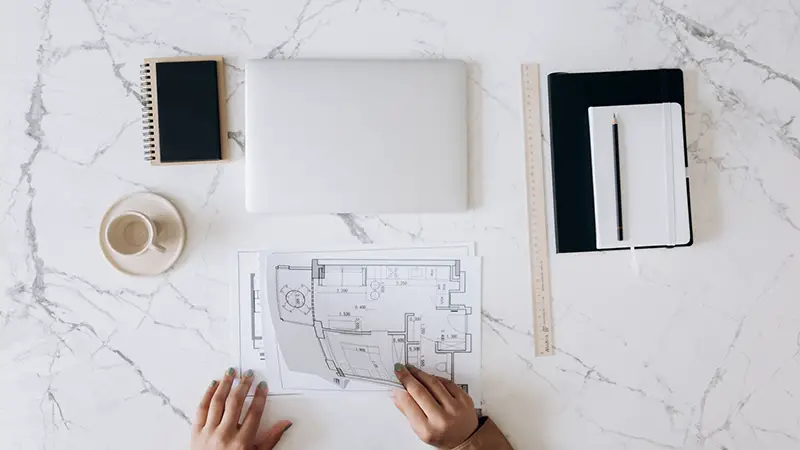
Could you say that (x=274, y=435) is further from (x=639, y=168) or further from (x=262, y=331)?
(x=639, y=168)

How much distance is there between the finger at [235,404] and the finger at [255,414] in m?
0.01

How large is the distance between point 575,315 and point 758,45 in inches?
21.3

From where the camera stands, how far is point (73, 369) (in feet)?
3.18

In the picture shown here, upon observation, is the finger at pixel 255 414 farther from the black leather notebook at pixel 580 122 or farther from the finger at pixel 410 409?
the black leather notebook at pixel 580 122

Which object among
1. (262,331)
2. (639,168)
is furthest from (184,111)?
(639,168)

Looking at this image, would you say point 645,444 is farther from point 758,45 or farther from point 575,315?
point 758,45

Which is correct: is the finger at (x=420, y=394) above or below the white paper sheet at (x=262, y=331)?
below

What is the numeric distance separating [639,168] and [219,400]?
767 millimetres

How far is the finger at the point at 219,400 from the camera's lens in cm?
93

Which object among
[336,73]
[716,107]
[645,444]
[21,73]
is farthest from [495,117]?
[21,73]

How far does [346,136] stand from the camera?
0.91m

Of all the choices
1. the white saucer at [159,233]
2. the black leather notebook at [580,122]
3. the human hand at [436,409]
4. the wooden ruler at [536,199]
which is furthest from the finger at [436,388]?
the white saucer at [159,233]

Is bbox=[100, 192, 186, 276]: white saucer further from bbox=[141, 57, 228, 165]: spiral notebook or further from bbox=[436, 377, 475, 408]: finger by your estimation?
bbox=[436, 377, 475, 408]: finger

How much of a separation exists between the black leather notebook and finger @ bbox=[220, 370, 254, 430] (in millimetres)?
556
